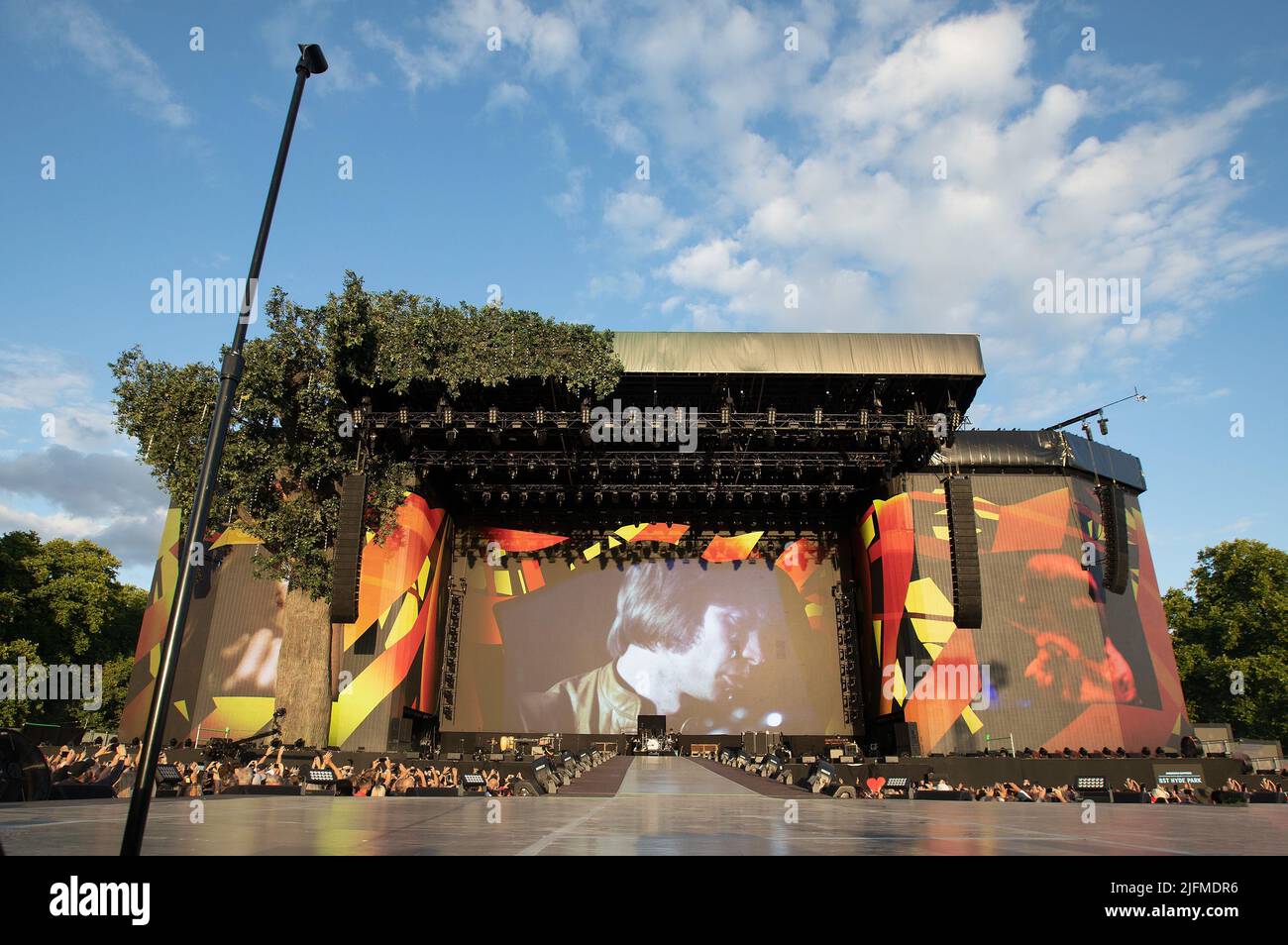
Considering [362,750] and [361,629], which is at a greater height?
[361,629]

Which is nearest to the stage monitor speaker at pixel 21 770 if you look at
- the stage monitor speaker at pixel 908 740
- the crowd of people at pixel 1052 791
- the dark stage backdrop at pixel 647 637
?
the crowd of people at pixel 1052 791

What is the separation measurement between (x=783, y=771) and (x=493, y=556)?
50.3ft

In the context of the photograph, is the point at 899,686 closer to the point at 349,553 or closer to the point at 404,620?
the point at 404,620

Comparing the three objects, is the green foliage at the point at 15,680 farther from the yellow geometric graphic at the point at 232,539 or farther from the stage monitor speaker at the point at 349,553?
the stage monitor speaker at the point at 349,553

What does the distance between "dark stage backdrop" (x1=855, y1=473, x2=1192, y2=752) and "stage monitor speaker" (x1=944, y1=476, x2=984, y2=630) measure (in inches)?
198

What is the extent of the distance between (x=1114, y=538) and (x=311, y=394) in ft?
76.6

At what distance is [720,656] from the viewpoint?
26328 mm

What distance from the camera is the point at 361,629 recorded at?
70.5 feet

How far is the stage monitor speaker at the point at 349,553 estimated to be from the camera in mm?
17969

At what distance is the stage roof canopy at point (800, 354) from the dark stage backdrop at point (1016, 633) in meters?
4.60

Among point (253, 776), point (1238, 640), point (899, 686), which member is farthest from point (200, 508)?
point (1238, 640)
